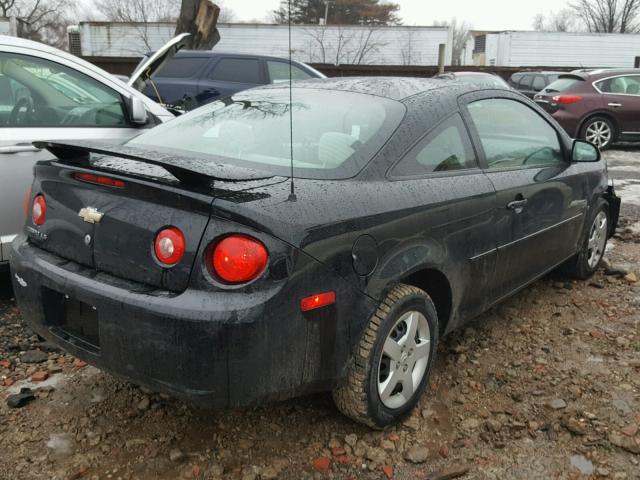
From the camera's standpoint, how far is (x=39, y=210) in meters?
2.64

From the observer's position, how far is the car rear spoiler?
2.09 meters

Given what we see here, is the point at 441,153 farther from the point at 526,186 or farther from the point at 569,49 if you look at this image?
the point at 569,49

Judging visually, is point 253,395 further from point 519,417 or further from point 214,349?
point 519,417

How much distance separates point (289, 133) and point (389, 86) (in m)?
0.66

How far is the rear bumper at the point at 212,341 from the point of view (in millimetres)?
2014

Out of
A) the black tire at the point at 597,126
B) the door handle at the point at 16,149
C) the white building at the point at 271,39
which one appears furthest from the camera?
the white building at the point at 271,39

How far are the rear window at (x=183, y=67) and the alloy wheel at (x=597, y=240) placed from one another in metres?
7.50

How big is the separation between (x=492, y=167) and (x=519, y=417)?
1.26 m

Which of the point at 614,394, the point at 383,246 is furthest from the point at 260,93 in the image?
the point at 614,394

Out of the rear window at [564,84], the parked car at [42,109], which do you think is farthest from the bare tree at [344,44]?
the parked car at [42,109]

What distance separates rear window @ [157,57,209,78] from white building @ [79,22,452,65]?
18047mm

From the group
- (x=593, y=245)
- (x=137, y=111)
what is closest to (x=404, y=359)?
(x=593, y=245)

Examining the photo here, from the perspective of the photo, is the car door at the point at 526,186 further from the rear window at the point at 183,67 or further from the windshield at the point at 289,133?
the rear window at the point at 183,67

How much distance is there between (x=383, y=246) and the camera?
2420mm
